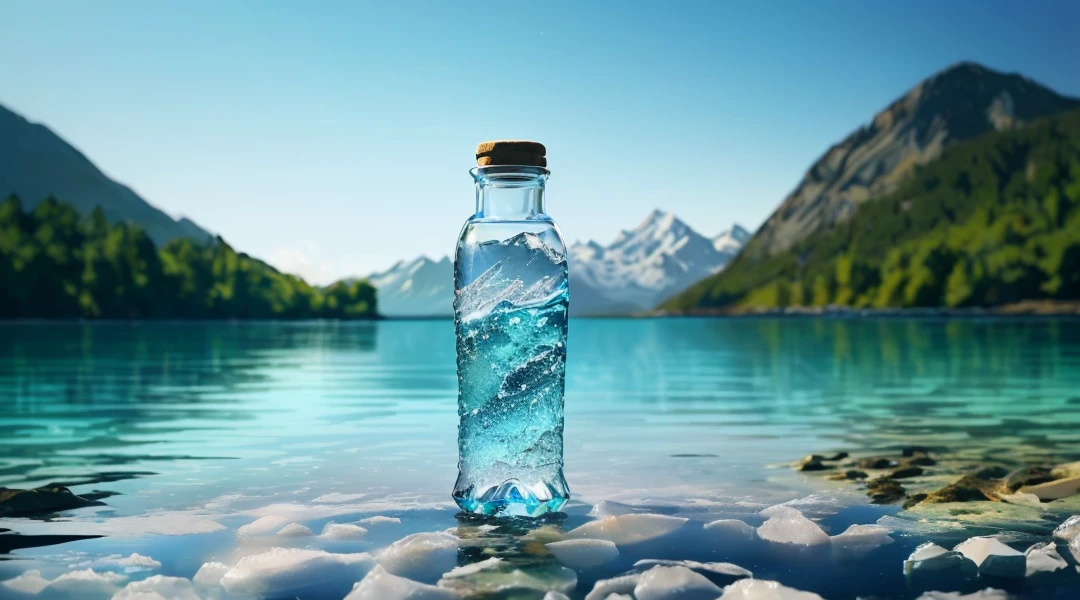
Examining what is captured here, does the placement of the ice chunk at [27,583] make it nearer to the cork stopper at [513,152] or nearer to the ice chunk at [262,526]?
the ice chunk at [262,526]

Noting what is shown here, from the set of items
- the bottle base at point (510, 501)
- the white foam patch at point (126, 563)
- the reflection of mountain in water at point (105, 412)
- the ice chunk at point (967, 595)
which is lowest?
the reflection of mountain in water at point (105, 412)

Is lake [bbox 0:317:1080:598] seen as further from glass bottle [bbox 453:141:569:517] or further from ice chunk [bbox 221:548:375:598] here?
glass bottle [bbox 453:141:569:517]

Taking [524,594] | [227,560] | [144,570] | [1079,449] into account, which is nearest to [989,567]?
[524,594]

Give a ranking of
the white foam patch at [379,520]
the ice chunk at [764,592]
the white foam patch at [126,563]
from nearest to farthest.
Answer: the ice chunk at [764,592] < the white foam patch at [126,563] < the white foam patch at [379,520]

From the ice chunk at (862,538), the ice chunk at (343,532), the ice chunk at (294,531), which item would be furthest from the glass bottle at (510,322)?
the ice chunk at (862,538)

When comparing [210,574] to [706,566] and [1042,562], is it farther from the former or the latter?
[1042,562]

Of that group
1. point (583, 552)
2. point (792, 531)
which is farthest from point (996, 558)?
point (583, 552)

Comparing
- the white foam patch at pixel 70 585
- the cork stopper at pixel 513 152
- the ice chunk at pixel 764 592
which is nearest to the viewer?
the ice chunk at pixel 764 592

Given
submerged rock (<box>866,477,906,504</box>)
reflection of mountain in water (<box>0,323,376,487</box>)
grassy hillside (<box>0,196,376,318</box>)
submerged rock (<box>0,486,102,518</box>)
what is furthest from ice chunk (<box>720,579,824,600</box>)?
grassy hillside (<box>0,196,376,318</box>)
